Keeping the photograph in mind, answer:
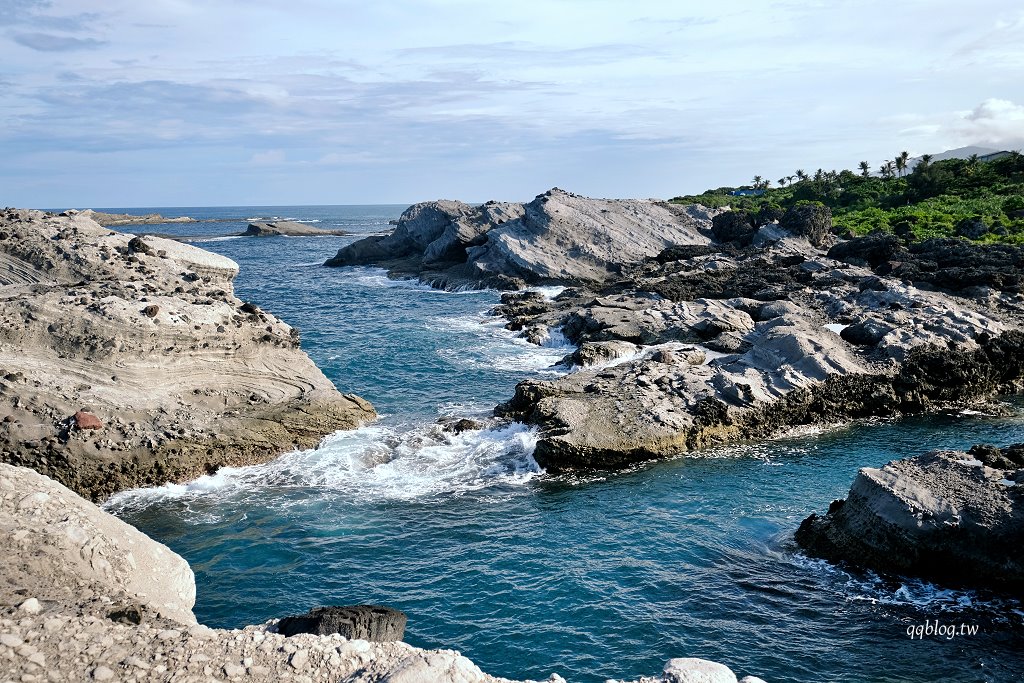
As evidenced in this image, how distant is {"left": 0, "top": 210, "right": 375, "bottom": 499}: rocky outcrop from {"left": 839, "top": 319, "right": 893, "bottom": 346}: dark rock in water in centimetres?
2047

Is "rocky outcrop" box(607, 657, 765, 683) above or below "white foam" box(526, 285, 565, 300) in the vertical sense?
below

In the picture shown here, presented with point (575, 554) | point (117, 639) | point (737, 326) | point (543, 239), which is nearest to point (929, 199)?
point (543, 239)

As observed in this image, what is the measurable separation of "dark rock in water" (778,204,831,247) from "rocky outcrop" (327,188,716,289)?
8.99 metres

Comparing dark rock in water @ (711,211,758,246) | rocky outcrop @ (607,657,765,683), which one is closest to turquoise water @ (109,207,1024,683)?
rocky outcrop @ (607,657,765,683)

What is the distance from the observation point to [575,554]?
19.4m

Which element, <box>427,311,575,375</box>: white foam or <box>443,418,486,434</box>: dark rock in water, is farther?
<box>427,311,575,375</box>: white foam

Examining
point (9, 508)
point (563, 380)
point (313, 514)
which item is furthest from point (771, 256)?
point (9, 508)

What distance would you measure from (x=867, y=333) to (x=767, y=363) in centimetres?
573

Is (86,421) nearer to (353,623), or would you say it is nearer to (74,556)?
(74,556)

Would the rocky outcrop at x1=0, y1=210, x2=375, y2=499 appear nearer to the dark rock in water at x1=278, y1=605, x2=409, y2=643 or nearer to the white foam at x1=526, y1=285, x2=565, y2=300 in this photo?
the dark rock in water at x1=278, y1=605, x2=409, y2=643

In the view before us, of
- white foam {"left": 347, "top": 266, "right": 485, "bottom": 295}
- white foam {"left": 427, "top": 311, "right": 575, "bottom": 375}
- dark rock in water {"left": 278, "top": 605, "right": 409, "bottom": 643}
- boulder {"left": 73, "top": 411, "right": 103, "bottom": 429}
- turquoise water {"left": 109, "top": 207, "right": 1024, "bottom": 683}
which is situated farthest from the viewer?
white foam {"left": 347, "top": 266, "right": 485, "bottom": 295}

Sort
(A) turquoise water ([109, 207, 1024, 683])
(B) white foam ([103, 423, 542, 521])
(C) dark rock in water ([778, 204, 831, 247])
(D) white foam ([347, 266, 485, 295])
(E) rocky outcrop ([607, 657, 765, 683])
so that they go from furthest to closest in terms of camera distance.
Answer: (D) white foam ([347, 266, 485, 295])
(C) dark rock in water ([778, 204, 831, 247])
(B) white foam ([103, 423, 542, 521])
(A) turquoise water ([109, 207, 1024, 683])
(E) rocky outcrop ([607, 657, 765, 683])

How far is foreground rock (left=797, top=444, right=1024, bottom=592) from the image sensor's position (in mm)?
16344

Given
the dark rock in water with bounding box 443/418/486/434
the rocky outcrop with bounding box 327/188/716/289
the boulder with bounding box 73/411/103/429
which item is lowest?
the dark rock in water with bounding box 443/418/486/434
